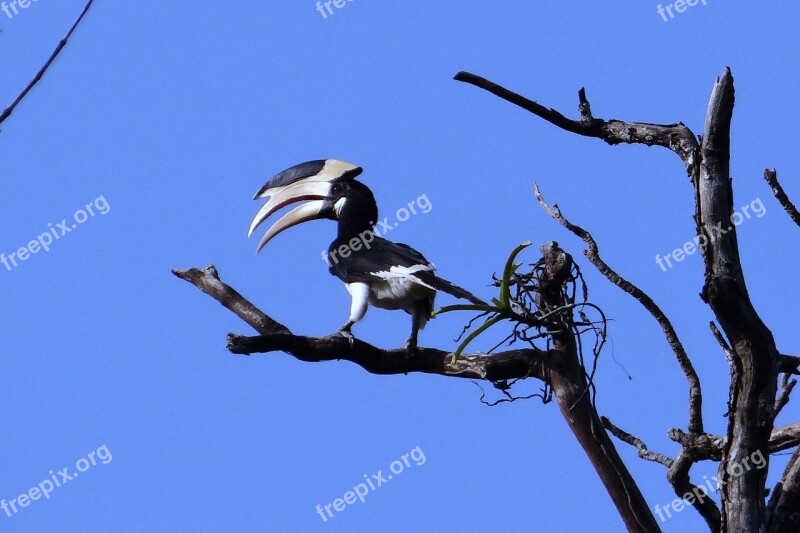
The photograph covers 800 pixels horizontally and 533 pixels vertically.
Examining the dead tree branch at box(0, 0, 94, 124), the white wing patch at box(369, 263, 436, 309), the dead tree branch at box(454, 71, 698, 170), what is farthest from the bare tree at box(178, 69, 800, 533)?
the dead tree branch at box(0, 0, 94, 124)

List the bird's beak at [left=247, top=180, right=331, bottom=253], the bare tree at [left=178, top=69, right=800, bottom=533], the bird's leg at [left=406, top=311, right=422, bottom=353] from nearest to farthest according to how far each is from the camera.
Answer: the bare tree at [left=178, top=69, right=800, bottom=533] → the bird's leg at [left=406, top=311, right=422, bottom=353] → the bird's beak at [left=247, top=180, right=331, bottom=253]

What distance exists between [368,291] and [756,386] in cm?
197

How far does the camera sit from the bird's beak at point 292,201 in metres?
5.19

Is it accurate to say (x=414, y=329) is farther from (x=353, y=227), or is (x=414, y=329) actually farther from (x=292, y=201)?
(x=292, y=201)

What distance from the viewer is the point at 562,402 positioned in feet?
12.2

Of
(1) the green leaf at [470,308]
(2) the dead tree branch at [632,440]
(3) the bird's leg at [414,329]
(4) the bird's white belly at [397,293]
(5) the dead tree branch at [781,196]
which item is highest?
(4) the bird's white belly at [397,293]

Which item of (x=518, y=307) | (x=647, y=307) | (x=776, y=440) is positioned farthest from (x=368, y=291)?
(x=776, y=440)

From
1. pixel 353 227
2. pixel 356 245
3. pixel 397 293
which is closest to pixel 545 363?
pixel 397 293

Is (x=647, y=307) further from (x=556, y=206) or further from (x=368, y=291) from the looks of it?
(x=368, y=291)

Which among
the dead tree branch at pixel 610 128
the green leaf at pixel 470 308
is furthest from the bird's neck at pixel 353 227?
the dead tree branch at pixel 610 128

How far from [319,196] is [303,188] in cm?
9

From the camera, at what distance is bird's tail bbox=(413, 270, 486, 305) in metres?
4.14

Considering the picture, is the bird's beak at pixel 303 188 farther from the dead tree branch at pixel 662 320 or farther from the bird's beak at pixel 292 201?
the dead tree branch at pixel 662 320

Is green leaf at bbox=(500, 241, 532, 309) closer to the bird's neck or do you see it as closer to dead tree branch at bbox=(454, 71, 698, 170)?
dead tree branch at bbox=(454, 71, 698, 170)
